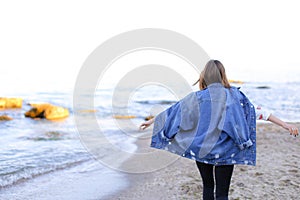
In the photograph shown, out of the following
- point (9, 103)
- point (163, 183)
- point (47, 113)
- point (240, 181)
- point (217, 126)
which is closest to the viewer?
point (217, 126)

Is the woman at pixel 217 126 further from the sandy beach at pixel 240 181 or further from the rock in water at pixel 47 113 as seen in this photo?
the rock in water at pixel 47 113

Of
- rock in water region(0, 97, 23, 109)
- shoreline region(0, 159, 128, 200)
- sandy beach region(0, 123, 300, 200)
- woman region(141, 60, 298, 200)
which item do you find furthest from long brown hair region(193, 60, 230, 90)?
rock in water region(0, 97, 23, 109)

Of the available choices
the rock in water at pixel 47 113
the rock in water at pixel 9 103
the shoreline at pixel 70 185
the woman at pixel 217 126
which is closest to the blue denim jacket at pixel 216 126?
the woman at pixel 217 126

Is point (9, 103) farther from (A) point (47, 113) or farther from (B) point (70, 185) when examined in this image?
(B) point (70, 185)

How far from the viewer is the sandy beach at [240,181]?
4.45 meters

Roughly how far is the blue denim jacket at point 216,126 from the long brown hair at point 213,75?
0.05m

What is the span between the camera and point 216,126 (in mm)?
2939

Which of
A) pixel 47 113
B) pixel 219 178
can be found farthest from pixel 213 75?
pixel 47 113

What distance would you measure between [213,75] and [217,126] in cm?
50

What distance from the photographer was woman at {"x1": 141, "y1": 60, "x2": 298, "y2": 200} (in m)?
2.92

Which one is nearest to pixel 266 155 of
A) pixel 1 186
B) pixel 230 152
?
pixel 230 152

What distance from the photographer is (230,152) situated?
292 cm

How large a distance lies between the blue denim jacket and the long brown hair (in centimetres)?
5

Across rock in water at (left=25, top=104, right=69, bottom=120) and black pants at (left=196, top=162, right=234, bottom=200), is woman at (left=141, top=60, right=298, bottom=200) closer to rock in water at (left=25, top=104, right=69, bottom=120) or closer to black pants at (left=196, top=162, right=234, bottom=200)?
black pants at (left=196, top=162, right=234, bottom=200)
